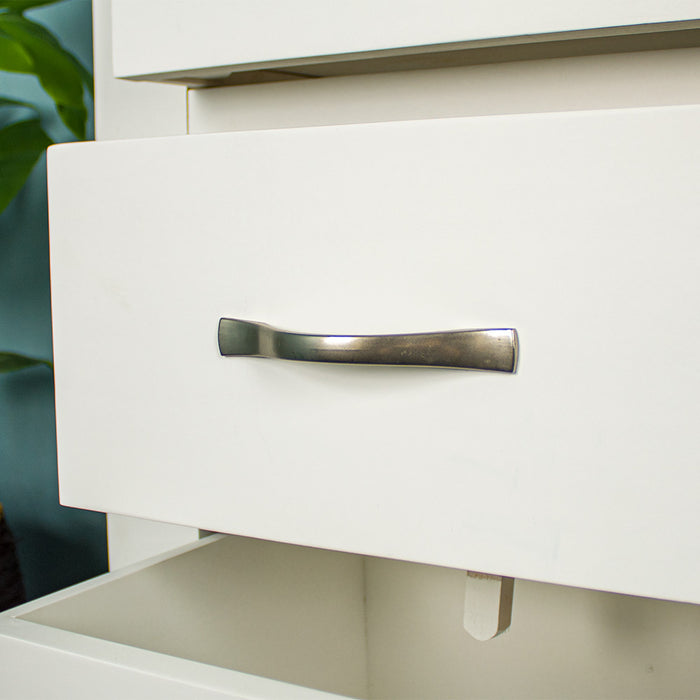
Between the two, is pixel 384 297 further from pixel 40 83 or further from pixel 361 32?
pixel 40 83

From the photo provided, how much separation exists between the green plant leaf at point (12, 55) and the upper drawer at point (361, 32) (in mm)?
308

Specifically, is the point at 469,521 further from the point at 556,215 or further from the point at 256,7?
the point at 256,7

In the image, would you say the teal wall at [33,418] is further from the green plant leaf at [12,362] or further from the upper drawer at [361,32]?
the upper drawer at [361,32]

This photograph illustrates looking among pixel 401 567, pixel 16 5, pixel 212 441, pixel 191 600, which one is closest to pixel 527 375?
pixel 212 441

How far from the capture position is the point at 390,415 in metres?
0.34

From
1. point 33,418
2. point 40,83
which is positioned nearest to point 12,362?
point 33,418

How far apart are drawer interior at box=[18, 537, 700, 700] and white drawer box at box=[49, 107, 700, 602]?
0.41ft

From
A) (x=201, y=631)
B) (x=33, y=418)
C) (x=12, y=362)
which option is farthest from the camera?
(x=33, y=418)

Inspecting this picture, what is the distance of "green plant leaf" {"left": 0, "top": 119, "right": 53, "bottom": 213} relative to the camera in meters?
0.74

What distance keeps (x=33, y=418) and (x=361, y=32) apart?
0.72m

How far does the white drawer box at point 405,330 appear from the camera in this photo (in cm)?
29

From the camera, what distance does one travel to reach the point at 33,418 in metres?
0.91

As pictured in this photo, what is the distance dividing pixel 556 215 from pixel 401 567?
0.55 m

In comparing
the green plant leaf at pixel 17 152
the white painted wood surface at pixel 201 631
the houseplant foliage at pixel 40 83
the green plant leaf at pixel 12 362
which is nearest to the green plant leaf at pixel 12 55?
the houseplant foliage at pixel 40 83
